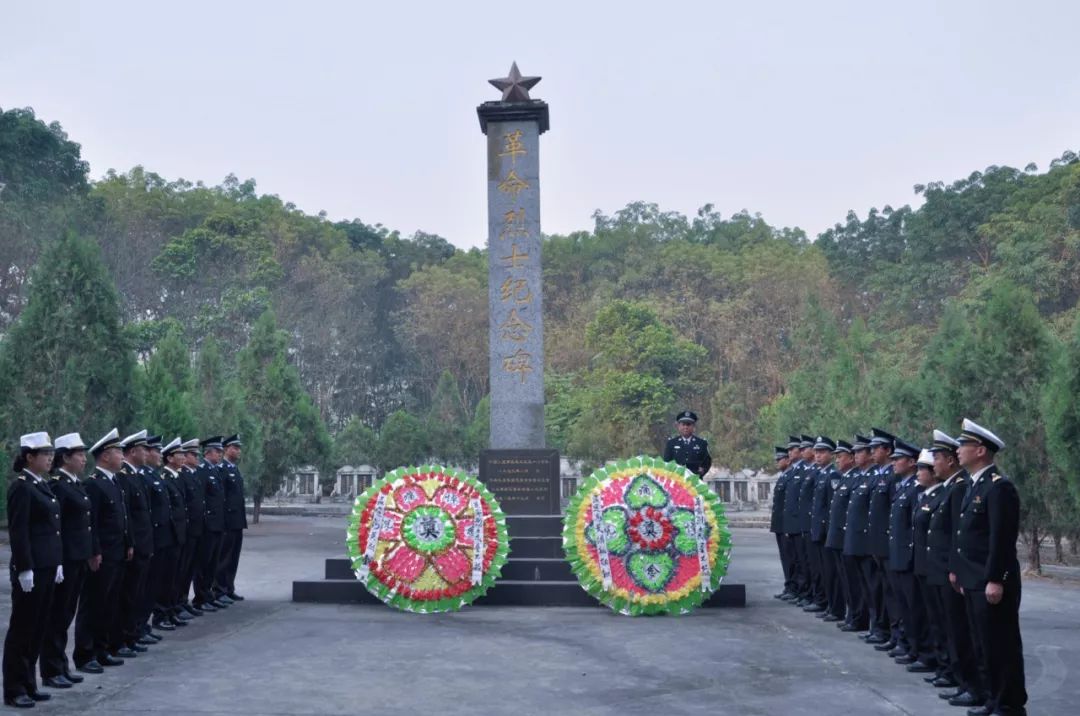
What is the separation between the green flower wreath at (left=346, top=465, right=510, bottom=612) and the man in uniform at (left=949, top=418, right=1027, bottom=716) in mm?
4976

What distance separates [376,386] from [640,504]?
4086 cm

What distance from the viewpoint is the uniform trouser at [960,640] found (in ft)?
21.9

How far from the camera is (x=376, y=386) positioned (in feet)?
165

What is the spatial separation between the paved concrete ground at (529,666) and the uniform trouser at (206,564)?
0.37 meters

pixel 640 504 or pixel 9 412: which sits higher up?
pixel 9 412

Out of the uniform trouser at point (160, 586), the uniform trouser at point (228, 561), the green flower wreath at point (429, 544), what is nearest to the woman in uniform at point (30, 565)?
the uniform trouser at point (160, 586)

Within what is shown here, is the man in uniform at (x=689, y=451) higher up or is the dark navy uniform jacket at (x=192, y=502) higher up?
the man in uniform at (x=689, y=451)

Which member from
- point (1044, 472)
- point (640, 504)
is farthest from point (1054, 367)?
point (640, 504)

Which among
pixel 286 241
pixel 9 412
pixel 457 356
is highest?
pixel 286 241

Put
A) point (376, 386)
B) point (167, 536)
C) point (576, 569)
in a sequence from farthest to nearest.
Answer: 1. point (376, 386)
2. point (576, 569)
3. point (167, 536)

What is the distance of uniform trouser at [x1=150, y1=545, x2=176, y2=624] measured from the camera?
8.88 m

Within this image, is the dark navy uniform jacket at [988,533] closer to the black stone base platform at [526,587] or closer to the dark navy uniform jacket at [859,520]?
the dark navy uniform jacket at [859,520]

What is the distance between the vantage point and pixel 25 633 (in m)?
6.47

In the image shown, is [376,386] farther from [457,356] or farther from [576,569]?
[576,569]
